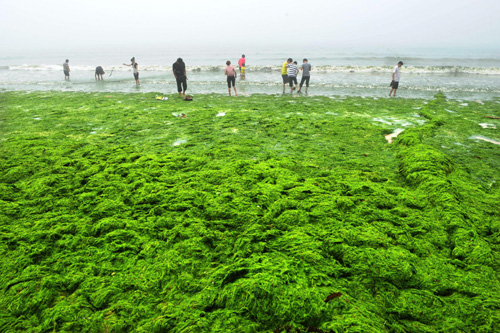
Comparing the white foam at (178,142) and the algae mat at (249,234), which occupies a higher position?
the white foam at (178,142)

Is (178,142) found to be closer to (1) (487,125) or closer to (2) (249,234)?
(2) (249,234)

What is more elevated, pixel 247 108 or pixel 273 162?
A: pixel 247 108

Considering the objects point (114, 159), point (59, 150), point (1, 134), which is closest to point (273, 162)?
point (114, 159)

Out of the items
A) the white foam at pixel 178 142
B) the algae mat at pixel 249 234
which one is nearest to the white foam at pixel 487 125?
the algae mat at pixel 249 234

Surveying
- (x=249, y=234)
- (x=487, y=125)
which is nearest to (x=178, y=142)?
(x=249, y=234)

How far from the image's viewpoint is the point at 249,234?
9.86ft

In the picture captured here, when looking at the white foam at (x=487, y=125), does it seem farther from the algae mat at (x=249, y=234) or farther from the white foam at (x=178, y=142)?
the white foam at (x=178, y=142)

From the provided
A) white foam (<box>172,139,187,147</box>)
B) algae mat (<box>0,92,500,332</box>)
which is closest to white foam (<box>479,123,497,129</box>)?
algae mat (<box>0,92,500,332</box>)

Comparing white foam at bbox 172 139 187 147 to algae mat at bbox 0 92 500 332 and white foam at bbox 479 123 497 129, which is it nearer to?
algae mat at bbox 0 92 500 332

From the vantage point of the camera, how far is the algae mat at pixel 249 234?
214cm

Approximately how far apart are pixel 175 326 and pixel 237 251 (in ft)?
3.12

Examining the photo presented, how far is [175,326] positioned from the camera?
2.02m

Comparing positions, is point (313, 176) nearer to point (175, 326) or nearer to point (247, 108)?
point (175, 326)

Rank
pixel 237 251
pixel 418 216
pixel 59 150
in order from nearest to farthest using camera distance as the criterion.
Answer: pixel 237 251, pixel 418 216, pixel 59 150
